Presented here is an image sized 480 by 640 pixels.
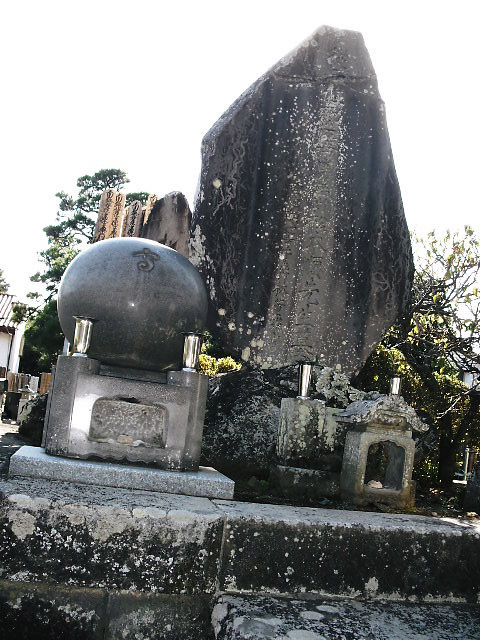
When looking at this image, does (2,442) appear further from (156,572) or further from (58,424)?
(156,572)

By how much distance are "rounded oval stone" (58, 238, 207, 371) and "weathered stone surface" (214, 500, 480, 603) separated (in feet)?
4.09

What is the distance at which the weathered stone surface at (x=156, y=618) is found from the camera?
2574mm

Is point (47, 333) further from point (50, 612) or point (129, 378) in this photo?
point (50, 612)

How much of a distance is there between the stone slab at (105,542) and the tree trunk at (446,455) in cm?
480

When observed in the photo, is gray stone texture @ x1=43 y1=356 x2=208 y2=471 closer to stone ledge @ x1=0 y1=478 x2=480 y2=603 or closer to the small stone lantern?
stone ledge @ x1=0 y1=478 x2=480 y2=603

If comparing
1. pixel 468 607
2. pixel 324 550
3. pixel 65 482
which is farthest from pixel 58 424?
pixel 468 607

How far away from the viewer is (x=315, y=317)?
238 inches

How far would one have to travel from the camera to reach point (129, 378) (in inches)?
146

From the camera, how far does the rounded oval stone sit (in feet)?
12.8

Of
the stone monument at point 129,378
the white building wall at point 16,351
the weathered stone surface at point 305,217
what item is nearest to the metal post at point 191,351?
the stone monument at point 129,378

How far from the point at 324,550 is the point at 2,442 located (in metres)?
2.87

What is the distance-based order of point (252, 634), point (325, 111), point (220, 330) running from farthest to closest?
point (325, 111), point (220, 330), point (252, 634)


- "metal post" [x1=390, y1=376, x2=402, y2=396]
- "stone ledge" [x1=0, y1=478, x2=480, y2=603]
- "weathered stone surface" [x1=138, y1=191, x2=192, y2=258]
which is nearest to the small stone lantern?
"metal post" [x1=390, y1=376, x2=402, y2=396]

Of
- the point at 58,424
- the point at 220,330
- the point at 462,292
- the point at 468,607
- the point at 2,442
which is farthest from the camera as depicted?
the point at 462,292
